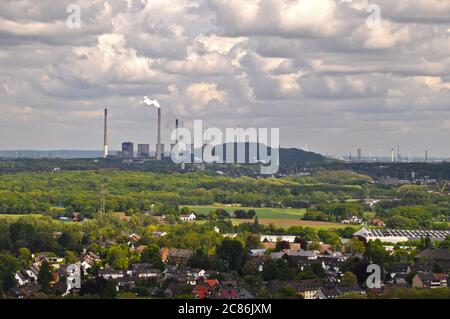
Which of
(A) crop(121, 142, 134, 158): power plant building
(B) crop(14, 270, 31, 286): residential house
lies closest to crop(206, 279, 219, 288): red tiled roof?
(B) crop(14, 270, 31, 286): residential house

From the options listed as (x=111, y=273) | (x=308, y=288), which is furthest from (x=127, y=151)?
(x=308, y=288)

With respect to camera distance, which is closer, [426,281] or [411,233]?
[426,281]

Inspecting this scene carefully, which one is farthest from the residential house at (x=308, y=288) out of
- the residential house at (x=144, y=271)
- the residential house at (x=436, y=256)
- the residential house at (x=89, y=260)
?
the residential house at (x=89, y=260)

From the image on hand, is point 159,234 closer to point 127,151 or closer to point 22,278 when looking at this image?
point 22,278

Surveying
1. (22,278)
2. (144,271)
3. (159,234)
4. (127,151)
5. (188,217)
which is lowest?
(22,278)

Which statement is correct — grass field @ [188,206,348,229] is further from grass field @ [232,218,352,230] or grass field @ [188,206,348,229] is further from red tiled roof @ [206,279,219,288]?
red tiled roof @ [206,279,219,288]

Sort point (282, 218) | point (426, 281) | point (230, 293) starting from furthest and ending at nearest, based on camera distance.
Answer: point (282, 218)
point (426, 281)
point (230, 293)

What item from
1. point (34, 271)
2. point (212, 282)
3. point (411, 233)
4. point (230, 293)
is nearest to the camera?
point (230, 293)

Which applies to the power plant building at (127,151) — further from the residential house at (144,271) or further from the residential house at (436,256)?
the residential house at (144,271)
